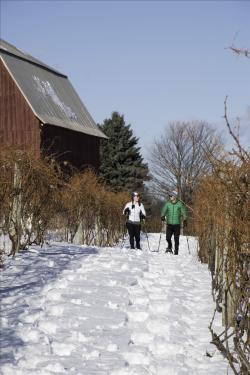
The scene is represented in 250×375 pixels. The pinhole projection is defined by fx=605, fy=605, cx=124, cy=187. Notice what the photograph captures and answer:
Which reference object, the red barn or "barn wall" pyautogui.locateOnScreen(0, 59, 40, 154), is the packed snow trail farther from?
"barn wall" pyautogui.locateOnScreen(0, 59, 40, 154)

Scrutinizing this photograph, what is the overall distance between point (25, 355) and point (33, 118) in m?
26.8

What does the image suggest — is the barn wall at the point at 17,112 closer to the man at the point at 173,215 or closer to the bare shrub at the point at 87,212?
the bare shrub at the point at 87,212

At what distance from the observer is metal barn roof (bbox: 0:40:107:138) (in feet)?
102

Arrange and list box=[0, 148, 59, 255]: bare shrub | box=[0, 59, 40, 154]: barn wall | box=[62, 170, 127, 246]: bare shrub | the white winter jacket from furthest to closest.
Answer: box=[0, 59, 40, 154]: barn wall → box=[62, 170, 127, 246]: bare shrub → the white winter jacket → box=[0, 148, 59, 255]: bare shrub

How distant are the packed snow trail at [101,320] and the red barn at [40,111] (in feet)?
66.4

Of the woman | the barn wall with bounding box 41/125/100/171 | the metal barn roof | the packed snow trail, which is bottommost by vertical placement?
the packed snow trail

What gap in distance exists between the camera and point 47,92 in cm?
3356

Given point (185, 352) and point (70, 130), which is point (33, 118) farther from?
point (185, 352)

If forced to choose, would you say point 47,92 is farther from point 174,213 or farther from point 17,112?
point 174,213

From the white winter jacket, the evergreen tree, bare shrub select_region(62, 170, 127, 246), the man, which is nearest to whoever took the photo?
the man

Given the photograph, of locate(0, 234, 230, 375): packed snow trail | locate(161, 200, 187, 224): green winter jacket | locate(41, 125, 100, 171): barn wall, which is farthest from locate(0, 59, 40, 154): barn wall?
locate(0, 234, 230, 375): packed snow trail

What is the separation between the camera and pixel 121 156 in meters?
48.0

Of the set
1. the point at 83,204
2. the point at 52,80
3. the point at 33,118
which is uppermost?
the point at 52,80

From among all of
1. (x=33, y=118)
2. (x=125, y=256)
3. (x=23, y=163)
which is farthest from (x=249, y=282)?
(x=33, y=118)
